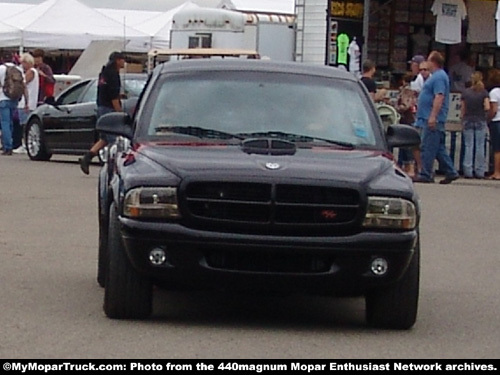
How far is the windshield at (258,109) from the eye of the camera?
8.46m

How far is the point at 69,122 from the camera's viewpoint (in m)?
→ 21.9

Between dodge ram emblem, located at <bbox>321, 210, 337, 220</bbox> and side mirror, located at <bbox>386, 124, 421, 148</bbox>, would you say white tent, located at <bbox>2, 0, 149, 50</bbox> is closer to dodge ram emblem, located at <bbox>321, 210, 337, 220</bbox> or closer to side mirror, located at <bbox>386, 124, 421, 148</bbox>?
side mirror, located at <bbox>386, 124, 421, 148</bbox>

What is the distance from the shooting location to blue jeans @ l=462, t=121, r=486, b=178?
21.3 meters

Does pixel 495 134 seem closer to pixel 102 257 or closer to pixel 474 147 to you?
pixel 474 147

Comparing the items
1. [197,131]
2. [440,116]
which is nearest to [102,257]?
[197,131]

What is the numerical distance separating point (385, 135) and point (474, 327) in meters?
1.46

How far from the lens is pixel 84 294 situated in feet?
29.6

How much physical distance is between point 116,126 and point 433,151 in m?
11.6

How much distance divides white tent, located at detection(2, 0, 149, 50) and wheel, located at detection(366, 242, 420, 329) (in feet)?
99.8

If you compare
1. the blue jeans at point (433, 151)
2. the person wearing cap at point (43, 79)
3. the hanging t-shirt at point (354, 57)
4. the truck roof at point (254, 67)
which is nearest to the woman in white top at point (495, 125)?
the blue jeans at point (433, 151)

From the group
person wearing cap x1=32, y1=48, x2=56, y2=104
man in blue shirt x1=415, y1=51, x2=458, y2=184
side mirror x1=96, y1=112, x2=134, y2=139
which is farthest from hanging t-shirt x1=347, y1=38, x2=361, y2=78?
side mirror x1=96, y1=112, x2=134, y2=139

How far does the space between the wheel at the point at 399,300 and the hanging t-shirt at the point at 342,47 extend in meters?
16.4

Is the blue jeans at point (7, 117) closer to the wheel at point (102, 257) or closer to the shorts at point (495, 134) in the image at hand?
the shorts at point (495, 134)

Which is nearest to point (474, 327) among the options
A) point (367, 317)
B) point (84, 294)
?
point (367, 317)
